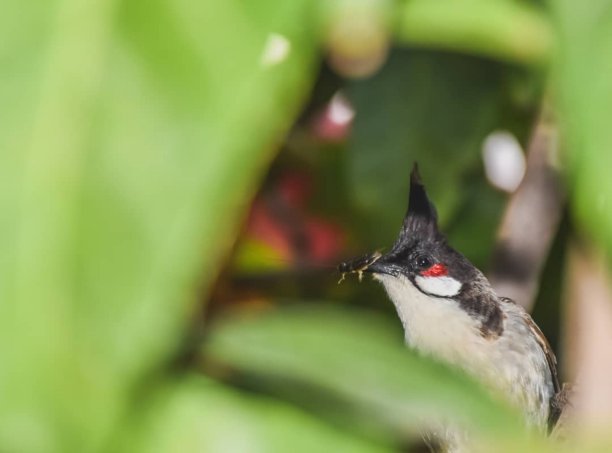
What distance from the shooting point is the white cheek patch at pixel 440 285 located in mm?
439

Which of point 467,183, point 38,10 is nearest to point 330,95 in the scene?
point 467,183

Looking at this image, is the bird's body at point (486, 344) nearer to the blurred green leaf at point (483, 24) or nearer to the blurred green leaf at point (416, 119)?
the blurred green leaf at point (483, 24)

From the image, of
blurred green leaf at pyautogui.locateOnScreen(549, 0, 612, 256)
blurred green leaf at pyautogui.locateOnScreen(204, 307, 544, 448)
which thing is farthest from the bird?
blurred green leaf at pyautogui.locateOnScreen(549, 0, 612, 256)

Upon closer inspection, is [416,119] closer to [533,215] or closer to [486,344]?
[533,215]

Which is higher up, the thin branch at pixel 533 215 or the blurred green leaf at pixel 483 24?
the blurred green leaf at pixel 483 24

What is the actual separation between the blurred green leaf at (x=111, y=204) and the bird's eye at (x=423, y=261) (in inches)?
8.8

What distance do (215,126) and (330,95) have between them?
22.6 inches

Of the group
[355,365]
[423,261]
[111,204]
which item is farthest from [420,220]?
[111,204]

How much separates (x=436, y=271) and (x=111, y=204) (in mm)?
258

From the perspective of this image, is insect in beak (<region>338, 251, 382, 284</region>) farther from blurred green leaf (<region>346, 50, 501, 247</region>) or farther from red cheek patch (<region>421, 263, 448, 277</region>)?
blurred green leaf (<region>346, 50, 501, 247</region>)

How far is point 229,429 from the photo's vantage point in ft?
0.99

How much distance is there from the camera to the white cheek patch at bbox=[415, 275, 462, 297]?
439 mm

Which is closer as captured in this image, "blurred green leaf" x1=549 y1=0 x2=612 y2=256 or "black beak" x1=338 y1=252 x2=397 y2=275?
"blurred green leaf" x1=549 y1=0 x2=612 y2=256

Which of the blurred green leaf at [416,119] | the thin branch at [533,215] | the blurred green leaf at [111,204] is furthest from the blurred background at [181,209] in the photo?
the blurred green leaf at [416,119]
